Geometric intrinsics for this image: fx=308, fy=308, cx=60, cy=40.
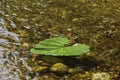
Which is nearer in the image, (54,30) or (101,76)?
(101,76)

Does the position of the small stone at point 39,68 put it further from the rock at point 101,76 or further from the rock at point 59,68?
the rock at point 101,76

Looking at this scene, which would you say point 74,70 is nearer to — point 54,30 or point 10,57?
point 10,57

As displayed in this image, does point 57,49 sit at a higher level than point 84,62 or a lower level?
higher

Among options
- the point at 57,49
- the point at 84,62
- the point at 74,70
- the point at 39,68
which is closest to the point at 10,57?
the point at 39,68

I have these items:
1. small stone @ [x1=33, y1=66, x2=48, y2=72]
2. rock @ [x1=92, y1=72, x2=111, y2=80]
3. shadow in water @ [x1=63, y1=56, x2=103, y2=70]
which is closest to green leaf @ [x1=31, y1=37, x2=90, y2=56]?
shadow in water @ [x1=63, y1=56, x2=103, y2=70]

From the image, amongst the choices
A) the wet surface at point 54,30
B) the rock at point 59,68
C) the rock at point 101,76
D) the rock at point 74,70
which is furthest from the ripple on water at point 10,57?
the rock at point 101,76

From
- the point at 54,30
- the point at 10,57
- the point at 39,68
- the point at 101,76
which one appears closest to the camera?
the point at 101,76
